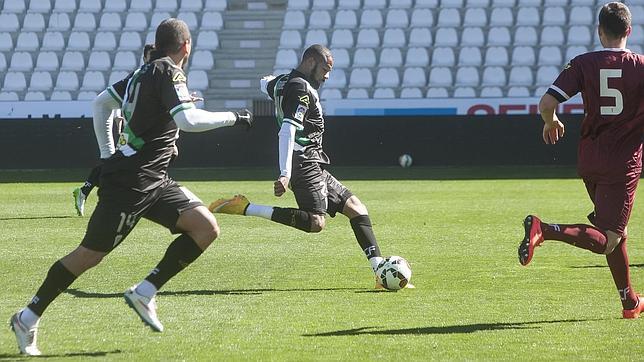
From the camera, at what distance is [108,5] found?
102 feet

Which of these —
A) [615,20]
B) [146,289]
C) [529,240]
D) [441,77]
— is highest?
[615,20]

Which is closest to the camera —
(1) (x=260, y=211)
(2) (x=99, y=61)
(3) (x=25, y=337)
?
(3) (x=25, y=337)

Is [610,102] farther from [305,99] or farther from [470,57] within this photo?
[470,57]

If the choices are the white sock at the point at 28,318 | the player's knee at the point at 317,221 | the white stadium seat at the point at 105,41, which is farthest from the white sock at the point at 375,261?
the white stadium seat at the point at 105,41

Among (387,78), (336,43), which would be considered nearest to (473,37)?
(387,78)

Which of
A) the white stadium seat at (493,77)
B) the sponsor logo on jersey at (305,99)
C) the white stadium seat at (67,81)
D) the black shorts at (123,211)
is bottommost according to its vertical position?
the white stadium seat at (67,81)

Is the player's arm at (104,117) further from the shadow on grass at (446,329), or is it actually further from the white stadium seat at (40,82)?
the white stadium seat at (40,82)

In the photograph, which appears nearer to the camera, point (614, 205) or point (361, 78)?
point (614, 205)

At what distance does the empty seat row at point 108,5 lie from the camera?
30.8 metres

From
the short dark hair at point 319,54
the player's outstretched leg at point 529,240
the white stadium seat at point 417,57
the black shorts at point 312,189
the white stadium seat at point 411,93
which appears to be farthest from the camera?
the white stadium seat at point 417,57

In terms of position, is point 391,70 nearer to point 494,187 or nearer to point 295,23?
point 295,23

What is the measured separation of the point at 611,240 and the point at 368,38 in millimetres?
22752

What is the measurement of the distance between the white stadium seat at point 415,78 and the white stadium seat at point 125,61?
6.72 metres

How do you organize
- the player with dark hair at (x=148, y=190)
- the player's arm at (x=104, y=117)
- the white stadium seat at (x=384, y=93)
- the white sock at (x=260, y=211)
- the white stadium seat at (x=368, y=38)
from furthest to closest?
the white stadium seat at (x=368, y=38)
the white stadium seat at (x=384, y=93)
the white sock at (x=260, y=211)
the player's arm at (x=104, y=117)
the player with dark hair at (x=148, y=190)
